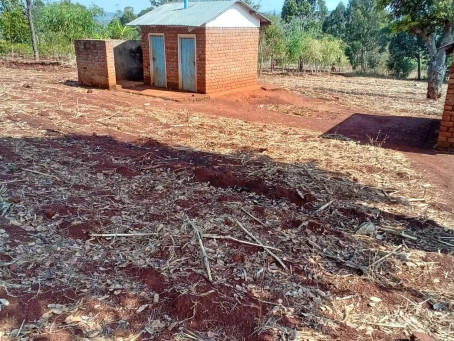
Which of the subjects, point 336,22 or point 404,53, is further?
point 336,22

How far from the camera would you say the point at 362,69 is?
108 feet

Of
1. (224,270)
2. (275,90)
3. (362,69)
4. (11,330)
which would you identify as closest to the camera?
(11,330)

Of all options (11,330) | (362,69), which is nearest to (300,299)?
(11,330)

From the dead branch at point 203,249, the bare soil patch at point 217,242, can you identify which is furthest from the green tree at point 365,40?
the dead branch at point 203,249

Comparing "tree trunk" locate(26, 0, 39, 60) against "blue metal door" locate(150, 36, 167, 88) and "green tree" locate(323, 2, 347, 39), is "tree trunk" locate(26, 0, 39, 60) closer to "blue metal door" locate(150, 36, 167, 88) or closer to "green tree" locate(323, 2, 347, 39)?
"blue metal door" locate(150, 36, 167, 88)

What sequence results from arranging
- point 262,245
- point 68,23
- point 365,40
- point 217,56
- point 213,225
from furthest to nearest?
1. point 365,40
2. point 68,23
3. point 217,56
4. point 213,225
5. point 262,245

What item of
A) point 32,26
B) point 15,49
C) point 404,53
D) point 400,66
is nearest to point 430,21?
point 404,53

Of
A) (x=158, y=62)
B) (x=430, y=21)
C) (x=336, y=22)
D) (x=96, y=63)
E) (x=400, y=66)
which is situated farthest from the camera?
(x=336, y=22)

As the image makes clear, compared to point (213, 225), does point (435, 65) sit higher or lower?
higher

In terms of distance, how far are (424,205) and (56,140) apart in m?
6.72

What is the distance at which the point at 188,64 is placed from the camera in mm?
13992

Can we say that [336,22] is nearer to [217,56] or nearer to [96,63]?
[217,56]

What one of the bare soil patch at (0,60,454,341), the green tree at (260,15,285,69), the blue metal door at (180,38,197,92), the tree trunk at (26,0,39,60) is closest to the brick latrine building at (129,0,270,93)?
the blue metal door at (180,38,197,92)

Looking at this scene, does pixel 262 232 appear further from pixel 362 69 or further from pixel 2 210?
pixel 362 69
